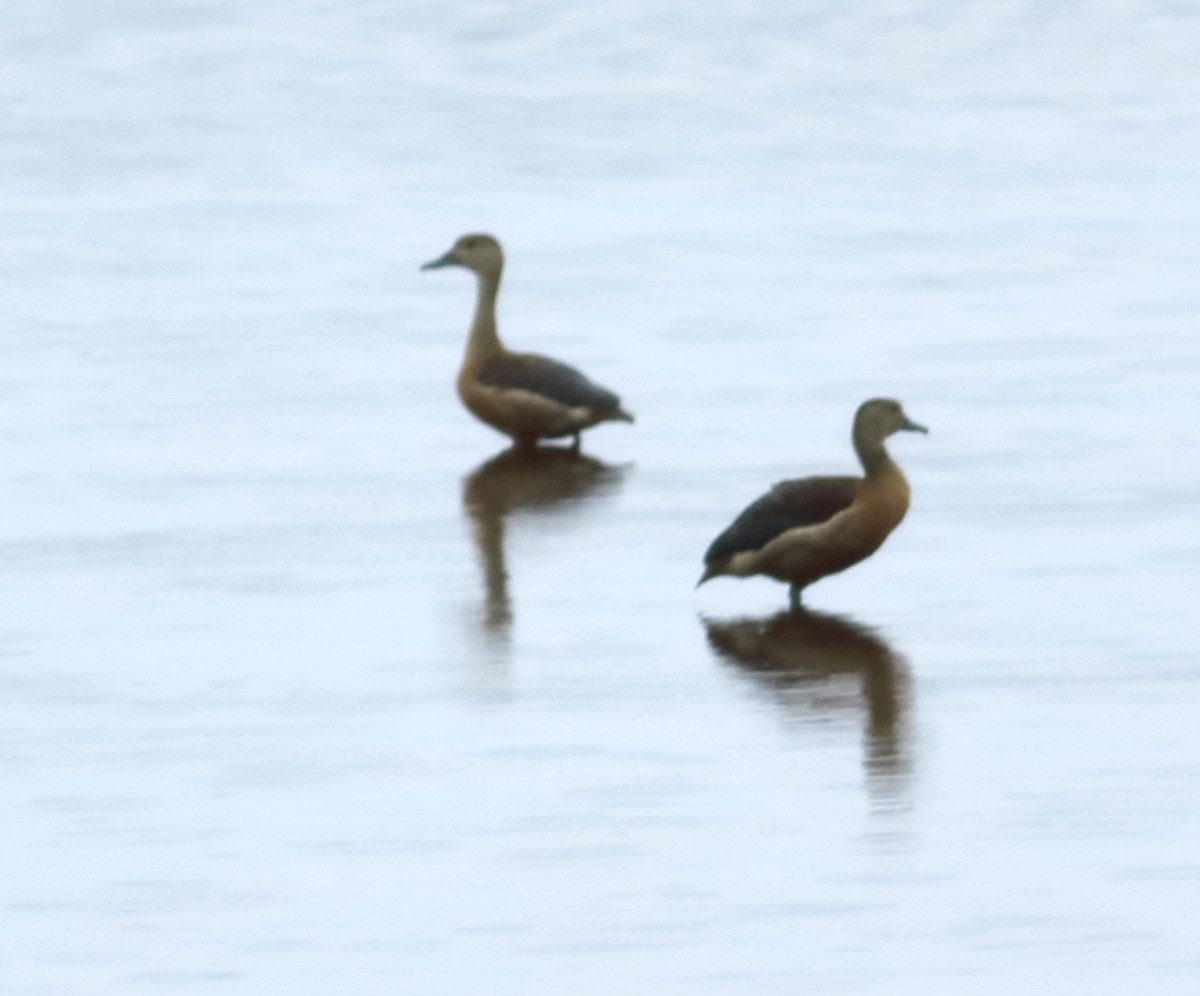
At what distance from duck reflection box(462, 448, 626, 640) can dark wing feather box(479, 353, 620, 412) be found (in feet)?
0.99

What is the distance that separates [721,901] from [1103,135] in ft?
70.3

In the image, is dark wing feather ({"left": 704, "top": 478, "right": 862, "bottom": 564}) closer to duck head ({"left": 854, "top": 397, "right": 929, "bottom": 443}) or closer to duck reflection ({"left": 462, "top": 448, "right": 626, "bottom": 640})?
duck head ({"left": 854, "top": 397, "right": 929, "bottom": 443})

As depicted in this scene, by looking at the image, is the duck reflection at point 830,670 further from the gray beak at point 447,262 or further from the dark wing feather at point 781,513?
the gray beak at point 447,262

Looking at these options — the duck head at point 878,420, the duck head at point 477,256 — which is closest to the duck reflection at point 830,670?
the duck head at point 878,420

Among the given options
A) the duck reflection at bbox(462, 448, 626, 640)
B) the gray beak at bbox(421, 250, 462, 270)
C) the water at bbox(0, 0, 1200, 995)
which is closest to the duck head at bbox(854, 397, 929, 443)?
the water at bbox(0, 0, 1200, 995)

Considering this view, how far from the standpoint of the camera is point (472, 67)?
37438 millimetres

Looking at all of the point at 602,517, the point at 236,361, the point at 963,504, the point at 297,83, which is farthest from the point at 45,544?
the point at 297,83

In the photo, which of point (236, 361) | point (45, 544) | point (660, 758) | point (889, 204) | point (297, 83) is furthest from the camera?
point (297, 83)

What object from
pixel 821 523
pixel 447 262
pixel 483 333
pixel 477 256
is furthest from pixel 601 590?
pixel 447 262

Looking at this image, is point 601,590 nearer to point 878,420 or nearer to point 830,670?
point 878,420

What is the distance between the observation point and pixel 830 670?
435 inches

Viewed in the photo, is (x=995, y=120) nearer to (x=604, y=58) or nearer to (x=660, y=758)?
(x=604, y=58)

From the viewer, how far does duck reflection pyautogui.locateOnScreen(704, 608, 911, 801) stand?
10031mm

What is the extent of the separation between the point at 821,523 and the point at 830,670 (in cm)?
90
